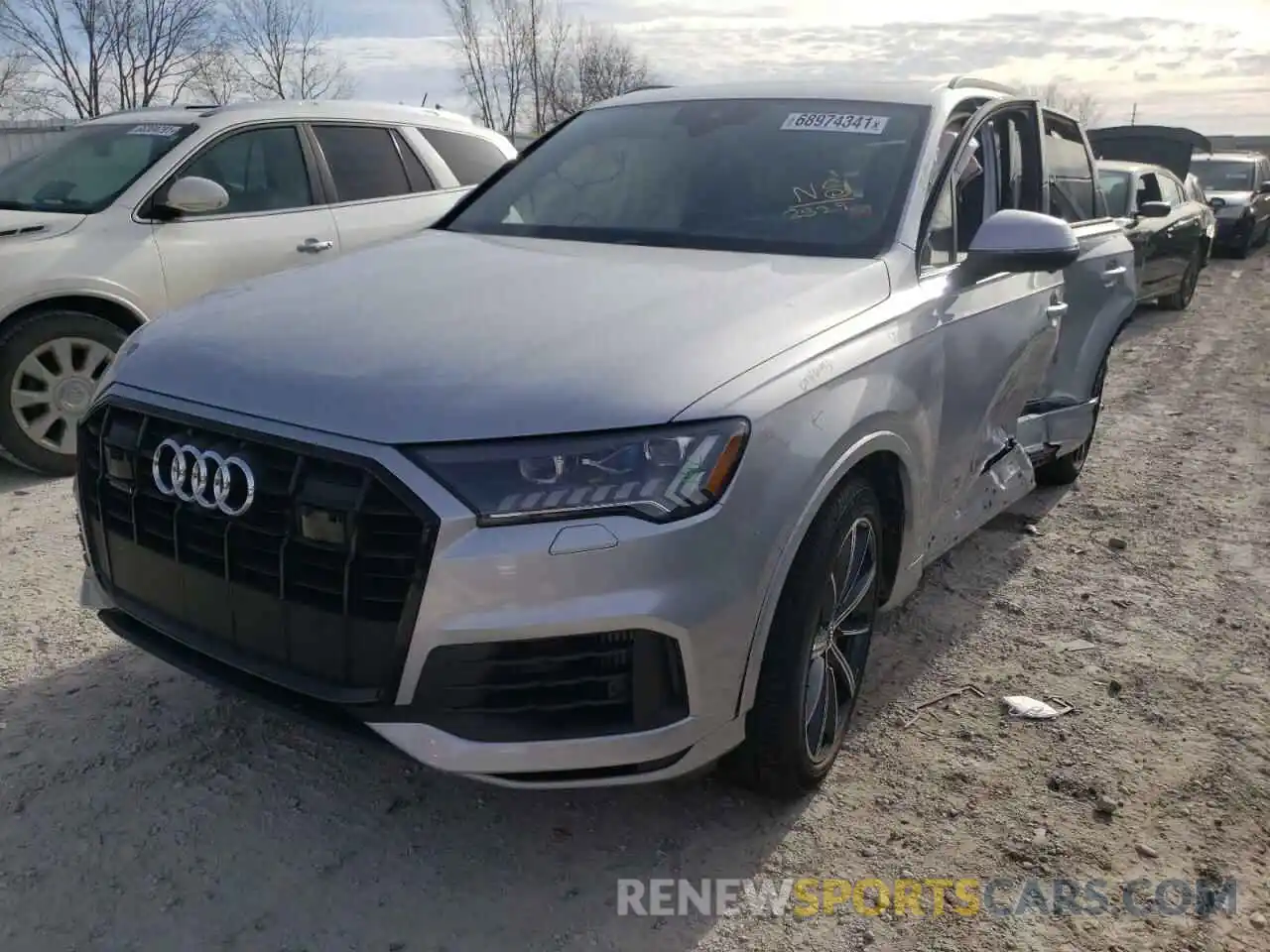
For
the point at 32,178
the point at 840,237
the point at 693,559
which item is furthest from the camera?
the point at 32,178

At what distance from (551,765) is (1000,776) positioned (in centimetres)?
141

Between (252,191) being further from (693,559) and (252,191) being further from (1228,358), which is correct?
(1228,358)

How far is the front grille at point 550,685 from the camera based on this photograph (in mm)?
2158

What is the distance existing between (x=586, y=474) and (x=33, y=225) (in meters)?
4.29

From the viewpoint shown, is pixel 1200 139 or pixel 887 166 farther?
pixel 1200 139

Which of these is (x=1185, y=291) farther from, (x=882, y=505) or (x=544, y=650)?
(x=544, y=650)

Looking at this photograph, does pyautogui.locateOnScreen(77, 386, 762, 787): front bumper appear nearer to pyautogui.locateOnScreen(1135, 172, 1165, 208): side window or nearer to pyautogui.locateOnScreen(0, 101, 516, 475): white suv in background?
pyautogui.locateOnScreen(0, 101, 516, 475): white suv in background

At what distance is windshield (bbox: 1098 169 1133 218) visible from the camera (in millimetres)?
10312

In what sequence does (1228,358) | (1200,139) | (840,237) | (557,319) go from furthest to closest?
(1200,139)
(1228,358)
(840,237)
(557,319)

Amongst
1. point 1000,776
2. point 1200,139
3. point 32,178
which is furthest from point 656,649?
point 1200,139

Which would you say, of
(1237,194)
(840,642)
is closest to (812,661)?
(840,642)

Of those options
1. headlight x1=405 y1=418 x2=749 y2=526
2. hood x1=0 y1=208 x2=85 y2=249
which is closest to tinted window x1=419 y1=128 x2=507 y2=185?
hood x1=0 y1=208 x2=85 y2=249

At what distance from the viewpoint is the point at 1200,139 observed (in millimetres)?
13516

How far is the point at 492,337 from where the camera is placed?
2.43 meters
